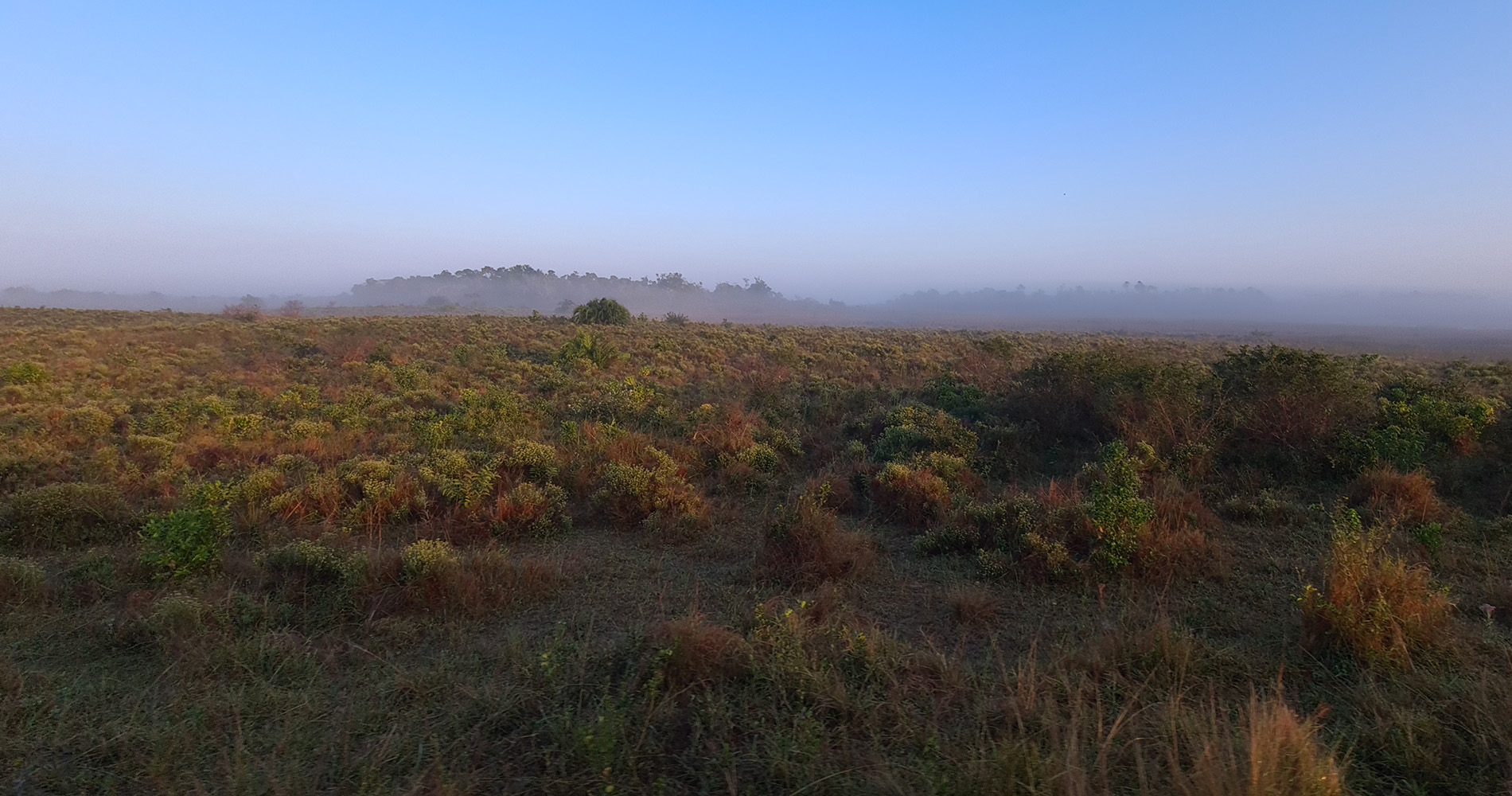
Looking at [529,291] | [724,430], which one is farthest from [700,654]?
[529,291]

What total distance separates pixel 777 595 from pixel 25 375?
15.3 m

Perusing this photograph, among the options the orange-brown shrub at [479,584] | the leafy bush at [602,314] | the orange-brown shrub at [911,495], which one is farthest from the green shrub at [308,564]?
the leafy bush at [602,314]

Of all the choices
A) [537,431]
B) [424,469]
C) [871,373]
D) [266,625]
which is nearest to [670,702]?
[266,625]

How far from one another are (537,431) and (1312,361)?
445 inches

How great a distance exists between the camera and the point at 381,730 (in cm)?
329

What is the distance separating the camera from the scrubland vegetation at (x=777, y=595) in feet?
9.78

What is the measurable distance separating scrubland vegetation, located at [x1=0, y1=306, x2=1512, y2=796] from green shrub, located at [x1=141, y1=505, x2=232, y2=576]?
0.08 feet

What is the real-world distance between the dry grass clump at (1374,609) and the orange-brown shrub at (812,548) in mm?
2976

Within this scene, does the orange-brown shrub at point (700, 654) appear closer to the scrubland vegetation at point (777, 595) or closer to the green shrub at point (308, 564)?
the scrubland vegetation at point (777, 595)

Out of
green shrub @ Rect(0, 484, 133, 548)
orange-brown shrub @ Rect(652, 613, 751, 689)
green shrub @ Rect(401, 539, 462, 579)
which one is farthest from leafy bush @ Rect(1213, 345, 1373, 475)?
green shrub @ Rect(0, 484, 133, 548)

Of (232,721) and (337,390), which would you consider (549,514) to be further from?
(337,390)

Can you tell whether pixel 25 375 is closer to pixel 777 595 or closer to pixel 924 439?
pixel 777 595

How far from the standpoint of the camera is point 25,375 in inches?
469

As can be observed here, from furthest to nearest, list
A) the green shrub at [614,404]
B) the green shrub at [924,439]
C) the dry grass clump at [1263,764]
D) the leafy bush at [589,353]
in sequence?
the leafy bush at [589,353]
the green shrub at [614,404]
the green shrub at [924,439]
the dry grass clump at [1263,764]
